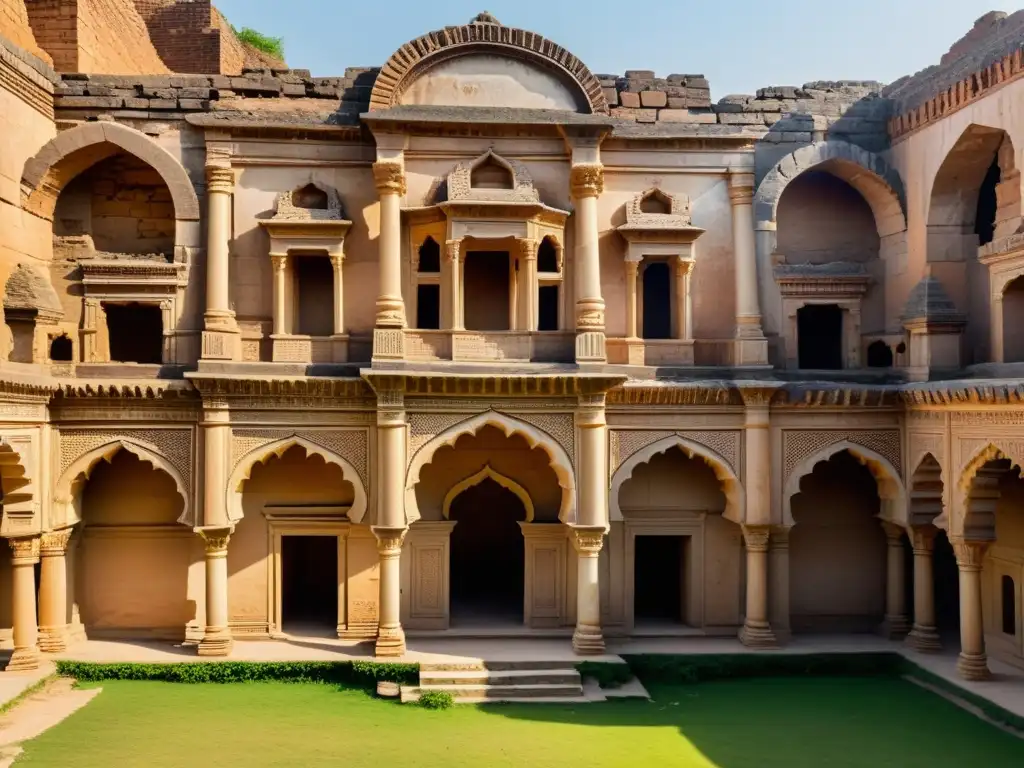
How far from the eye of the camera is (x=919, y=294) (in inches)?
540

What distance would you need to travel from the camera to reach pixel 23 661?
41.4 feet

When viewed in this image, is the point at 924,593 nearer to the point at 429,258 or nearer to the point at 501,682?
the point at 501,682

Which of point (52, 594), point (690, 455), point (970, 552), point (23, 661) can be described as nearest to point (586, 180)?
point (690, 455)

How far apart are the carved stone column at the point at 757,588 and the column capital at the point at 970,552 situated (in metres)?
2.60

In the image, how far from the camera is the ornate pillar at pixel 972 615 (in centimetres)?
1227

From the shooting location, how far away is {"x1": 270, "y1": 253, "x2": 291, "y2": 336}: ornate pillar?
1377cm

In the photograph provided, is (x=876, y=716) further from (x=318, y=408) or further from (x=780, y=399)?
(x=318, y=408)

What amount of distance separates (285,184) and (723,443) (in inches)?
304

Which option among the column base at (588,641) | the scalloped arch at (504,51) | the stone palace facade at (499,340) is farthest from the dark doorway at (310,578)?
the scalloped arch at (504,51)

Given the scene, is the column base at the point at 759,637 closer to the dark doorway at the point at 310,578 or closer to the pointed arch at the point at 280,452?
the pointed arch at the point at 280,452

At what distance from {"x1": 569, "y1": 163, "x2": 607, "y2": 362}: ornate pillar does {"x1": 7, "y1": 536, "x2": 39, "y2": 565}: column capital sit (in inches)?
319

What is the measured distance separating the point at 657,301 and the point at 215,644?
872 centimetres

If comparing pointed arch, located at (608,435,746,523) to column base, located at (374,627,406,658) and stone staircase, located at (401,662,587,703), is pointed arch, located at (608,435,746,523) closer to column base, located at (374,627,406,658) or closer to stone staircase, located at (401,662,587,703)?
stone staircase, located at (401,662,587,703)

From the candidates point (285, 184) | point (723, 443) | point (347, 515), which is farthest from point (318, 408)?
point (723, 443)
